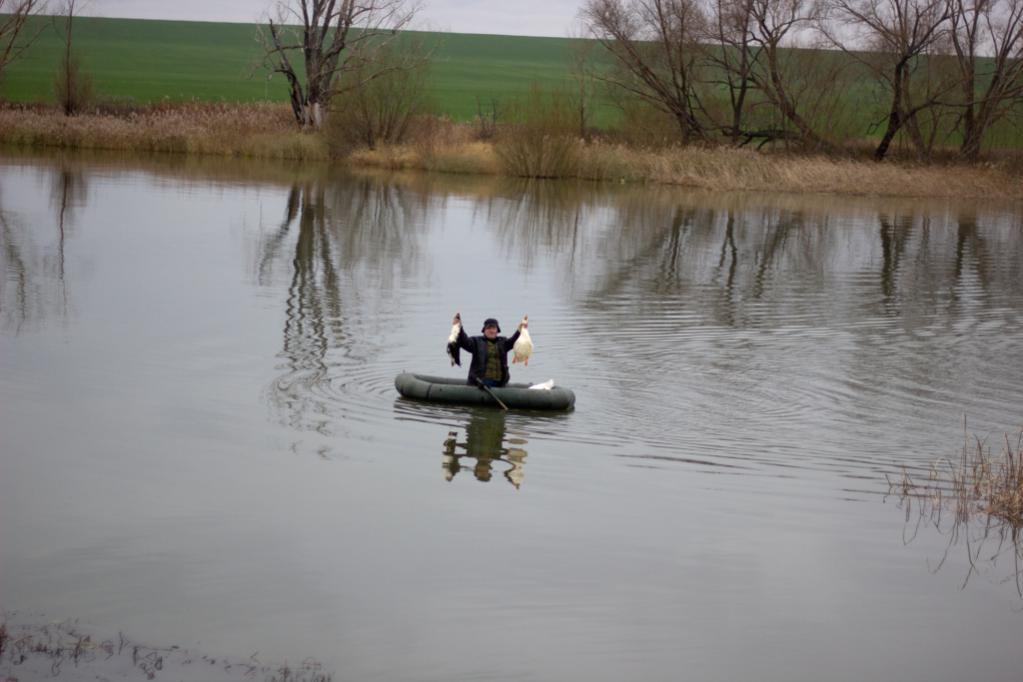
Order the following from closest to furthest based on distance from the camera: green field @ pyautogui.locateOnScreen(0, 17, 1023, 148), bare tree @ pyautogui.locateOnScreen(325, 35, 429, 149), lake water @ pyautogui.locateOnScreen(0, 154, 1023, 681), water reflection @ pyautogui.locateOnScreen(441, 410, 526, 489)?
lake water @ pyautogui.locateOnScreen(0, 154, 1023, 681) < water reflection @ pyautogui.locateOnScreen(441, 410, 526, 489) < bare tree @ pyautogui.locateOnScreen(325, 35, 429, 149) < green field @ pyautogui.locateOnScreen(0, 17, 1023, 148)

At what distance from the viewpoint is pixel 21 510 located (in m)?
8.23

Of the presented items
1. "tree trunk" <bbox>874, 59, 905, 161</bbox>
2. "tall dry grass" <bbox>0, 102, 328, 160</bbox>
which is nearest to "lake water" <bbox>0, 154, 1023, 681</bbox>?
"tall dry grass" <bbox>0, 102, 328, 160</bbox>

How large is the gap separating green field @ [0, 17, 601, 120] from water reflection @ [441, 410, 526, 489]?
3979 cm

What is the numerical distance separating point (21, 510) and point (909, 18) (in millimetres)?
42392

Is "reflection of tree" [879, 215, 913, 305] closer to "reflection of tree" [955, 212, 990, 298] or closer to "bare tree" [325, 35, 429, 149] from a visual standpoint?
"reflection of tree" [955, 212, 990, 298]

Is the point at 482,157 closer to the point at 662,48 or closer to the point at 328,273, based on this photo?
the point at 662,48

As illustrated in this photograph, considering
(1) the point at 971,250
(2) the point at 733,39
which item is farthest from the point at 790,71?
(1) the point at 971,250

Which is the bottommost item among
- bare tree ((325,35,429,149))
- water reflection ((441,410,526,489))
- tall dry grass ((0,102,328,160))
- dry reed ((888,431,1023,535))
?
water reflection ((441,410,526,489))

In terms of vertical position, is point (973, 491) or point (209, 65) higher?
point (209, 65)

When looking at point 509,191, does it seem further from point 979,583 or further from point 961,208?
point 979,583

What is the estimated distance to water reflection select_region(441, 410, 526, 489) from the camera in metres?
9.91

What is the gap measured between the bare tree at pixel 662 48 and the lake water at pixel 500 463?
2546 centimetres

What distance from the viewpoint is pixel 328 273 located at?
64.6 feet

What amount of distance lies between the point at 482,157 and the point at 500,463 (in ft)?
114
